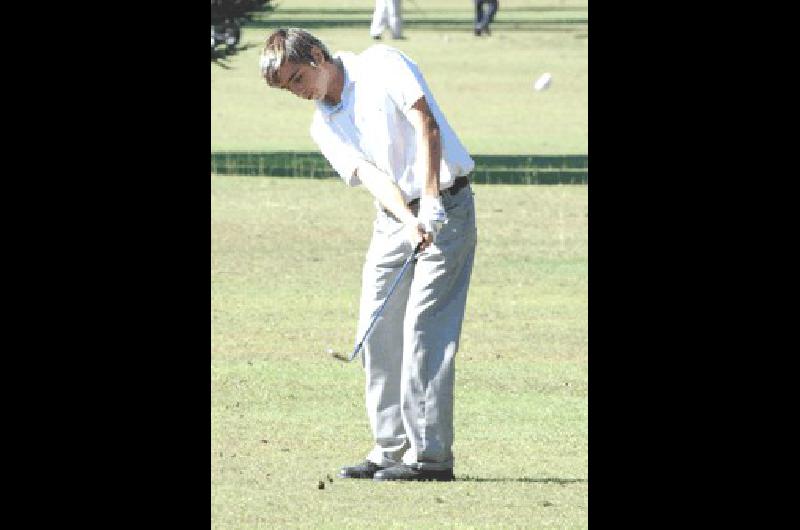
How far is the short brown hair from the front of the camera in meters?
9.68

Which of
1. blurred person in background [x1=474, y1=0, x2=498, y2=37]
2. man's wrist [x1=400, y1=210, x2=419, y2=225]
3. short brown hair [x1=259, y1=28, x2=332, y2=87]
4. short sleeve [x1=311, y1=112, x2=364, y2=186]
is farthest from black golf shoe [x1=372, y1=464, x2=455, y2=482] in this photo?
blurred person in background [x1=474, y1=0, x2=498, y2=37]

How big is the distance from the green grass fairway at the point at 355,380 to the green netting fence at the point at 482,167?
3.58 meters

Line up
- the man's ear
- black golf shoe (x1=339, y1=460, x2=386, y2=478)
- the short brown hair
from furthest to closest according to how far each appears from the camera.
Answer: black golf shoe (x1=339, y1=460, x2=386, y2=478) < the man's ear < the short brown hair

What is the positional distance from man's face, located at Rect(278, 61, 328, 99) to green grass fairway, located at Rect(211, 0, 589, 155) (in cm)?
1699

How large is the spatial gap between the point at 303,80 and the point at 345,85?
291 mm

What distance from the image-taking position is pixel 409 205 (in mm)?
10109

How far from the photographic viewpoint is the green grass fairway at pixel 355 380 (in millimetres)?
9742

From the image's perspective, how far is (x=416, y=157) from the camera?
397 inches

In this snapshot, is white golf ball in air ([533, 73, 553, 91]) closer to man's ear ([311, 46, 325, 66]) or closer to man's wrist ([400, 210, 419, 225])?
man's wrist ([400, 210, 419, 225])
